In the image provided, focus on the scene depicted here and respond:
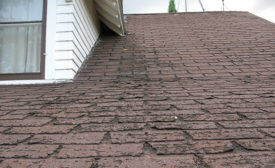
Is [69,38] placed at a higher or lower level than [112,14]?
lower

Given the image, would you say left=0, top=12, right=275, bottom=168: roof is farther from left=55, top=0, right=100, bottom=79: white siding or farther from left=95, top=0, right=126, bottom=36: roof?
left=95, top=0, right=126, bottom=36: roof

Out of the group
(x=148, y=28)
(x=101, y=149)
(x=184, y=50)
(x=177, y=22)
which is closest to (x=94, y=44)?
(x=148, y=28)

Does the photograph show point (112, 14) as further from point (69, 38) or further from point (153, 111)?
point (153, 111)

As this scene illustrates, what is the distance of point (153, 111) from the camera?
1.60m

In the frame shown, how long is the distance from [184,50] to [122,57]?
46.6 inches

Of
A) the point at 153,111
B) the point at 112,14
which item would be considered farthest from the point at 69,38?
the point at 153,111

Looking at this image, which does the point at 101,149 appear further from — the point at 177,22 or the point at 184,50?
the point at 177,22

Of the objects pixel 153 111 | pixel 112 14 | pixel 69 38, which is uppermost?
pixel 112 14

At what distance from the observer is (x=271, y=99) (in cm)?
179

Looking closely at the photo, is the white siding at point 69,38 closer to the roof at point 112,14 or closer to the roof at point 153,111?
the roof at point 153,111

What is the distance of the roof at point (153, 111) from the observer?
3.30 feet

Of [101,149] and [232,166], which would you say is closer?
[232,166]

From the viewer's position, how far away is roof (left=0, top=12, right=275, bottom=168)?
3.30 ft

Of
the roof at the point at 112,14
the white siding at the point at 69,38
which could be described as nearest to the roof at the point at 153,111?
the white siding at the point at 69,38
